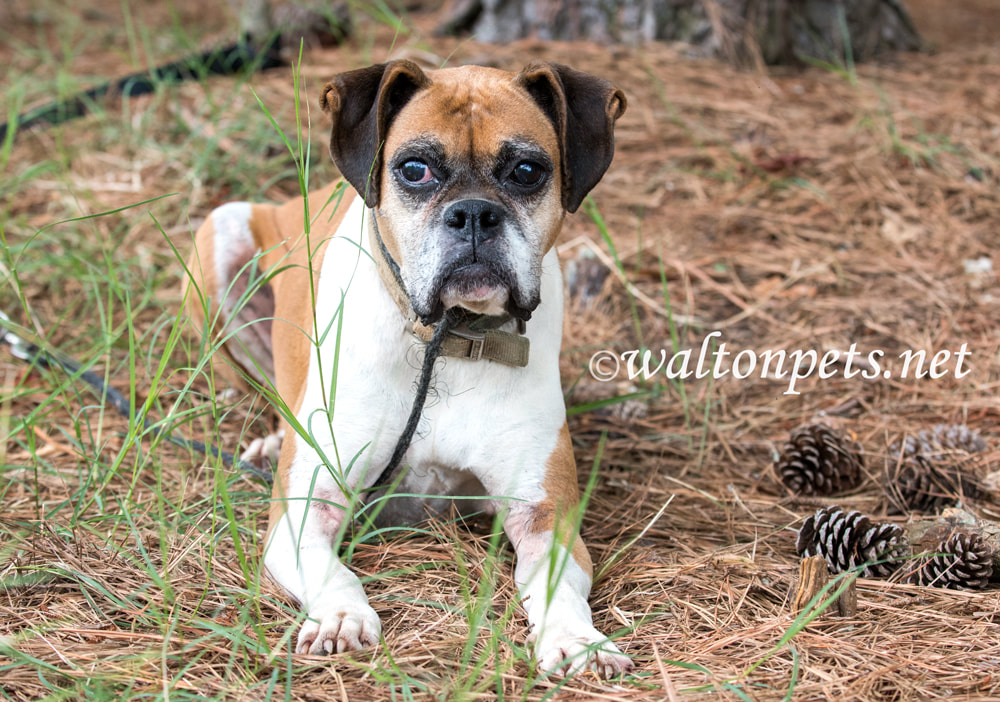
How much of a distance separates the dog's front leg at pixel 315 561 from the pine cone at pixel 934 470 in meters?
1.79

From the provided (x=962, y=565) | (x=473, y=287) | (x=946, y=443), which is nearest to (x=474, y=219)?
(x=473, y=287)

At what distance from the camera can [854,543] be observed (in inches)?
107

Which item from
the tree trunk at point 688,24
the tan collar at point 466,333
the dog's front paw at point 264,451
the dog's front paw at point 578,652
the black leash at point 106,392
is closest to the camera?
the dog's front paw at point 578,652

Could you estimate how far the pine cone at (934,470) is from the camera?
10.1 ft

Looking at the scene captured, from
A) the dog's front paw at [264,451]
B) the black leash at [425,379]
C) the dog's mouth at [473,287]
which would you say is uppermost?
the dog's mouth at [473,287]

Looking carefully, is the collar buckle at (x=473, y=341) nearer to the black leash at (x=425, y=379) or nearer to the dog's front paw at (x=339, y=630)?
the black leash at (x=425, y=379)

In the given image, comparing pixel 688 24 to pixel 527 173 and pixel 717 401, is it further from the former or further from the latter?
pixel 527 173

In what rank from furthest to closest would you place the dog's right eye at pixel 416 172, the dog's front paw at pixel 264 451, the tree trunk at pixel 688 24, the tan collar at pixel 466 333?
the tree trunk at pixel 688 24, the dog's front paw at pixel 264 451, the tan collar at pixel 466 333, the dog's right eye at pixel 416 172

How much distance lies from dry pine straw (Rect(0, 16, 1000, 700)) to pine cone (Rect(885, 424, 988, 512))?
9 centimetres

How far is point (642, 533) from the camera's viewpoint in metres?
2.85

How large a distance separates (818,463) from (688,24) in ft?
12.3

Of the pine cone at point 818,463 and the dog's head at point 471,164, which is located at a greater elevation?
the dog's head at point 471,164

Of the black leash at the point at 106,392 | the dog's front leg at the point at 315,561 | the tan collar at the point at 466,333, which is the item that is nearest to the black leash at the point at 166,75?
the black leash at the point at 106,392

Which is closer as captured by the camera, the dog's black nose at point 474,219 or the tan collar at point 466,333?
the dog's black nose at point 474,219
